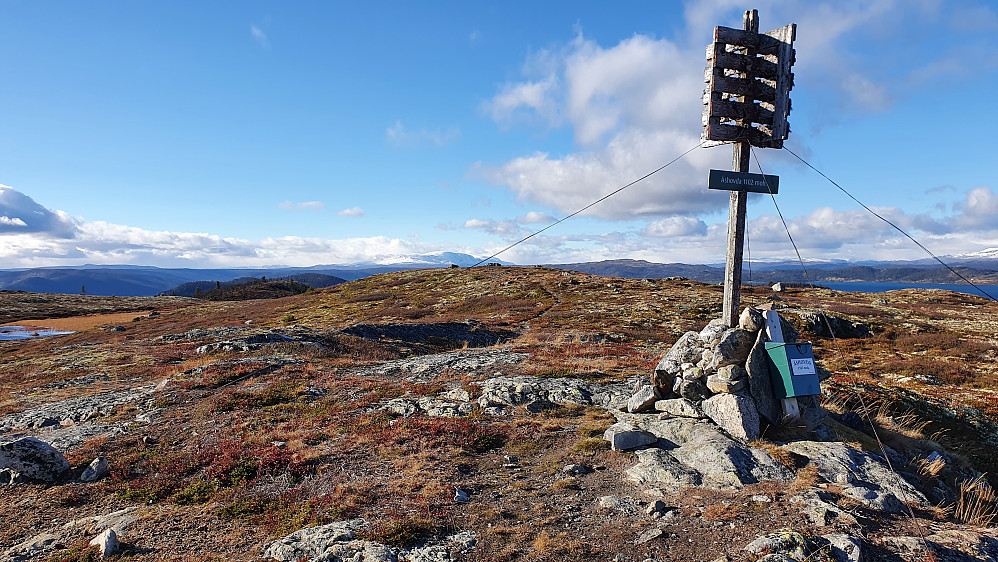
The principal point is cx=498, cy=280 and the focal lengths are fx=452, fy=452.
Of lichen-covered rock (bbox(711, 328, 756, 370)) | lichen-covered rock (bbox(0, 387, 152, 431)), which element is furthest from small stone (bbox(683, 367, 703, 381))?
lichen-covered rock (bbox(0, 387, 152, 431))

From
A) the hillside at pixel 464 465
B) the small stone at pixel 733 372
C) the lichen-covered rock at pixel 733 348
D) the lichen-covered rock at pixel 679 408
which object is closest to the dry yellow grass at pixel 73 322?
the hillside at pixel 464 465

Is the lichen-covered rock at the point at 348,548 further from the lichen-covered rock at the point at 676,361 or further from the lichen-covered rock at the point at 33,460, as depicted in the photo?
the lichen-covered rock at the point at 676,361

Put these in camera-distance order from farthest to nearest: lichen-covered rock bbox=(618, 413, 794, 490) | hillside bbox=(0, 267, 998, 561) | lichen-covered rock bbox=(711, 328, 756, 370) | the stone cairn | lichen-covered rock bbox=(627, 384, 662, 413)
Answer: lichen-covered rock bbox=(627, 384, 662, 413)
lichen-covered rock bbox=(711, 328, 756, 370)
the stone cairn
lichen-covered rock bbox=(618, 413, 794, 490)
hillside bbox=(0, 267, 998, 561)

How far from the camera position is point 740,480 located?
1001 cm

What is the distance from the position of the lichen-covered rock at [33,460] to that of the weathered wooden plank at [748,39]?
68.0 ft

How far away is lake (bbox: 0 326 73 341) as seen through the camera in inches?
2527

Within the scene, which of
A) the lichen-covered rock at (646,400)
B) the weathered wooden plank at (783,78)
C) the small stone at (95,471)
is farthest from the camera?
the lichen-covered rock at (646,400)

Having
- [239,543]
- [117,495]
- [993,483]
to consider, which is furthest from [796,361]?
[117,495]

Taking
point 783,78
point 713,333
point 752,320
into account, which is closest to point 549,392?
point 713,333

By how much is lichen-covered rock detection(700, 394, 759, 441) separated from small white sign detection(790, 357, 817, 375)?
1.42 metres

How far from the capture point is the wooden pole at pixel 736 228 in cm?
1294

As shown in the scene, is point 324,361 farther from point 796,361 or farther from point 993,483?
point 993,483

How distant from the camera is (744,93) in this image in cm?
1279

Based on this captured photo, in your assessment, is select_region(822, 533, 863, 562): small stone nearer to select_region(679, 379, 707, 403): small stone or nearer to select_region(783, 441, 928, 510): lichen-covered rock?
select_region(783, 441, 928, 510): lichen-covered rock
